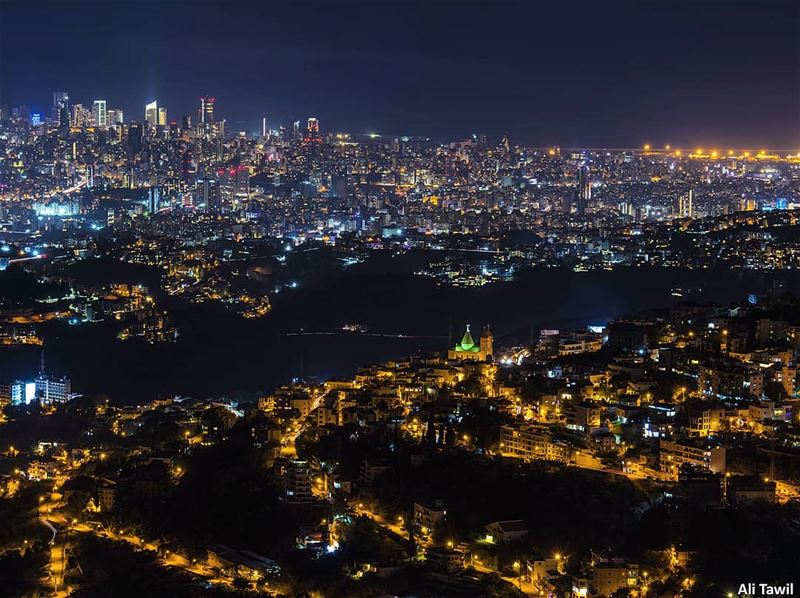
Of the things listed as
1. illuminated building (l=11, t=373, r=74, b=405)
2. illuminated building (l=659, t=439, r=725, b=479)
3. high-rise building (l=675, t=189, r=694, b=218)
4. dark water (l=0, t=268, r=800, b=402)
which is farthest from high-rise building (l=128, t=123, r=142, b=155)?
illuminated building (l=659, t=439, r=725, b=479)

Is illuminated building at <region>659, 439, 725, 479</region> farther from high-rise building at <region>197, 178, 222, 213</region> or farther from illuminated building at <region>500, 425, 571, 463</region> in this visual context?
high-rise building at <region>197, 178, 222, 213</region>

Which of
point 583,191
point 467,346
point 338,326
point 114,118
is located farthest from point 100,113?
point 467,346

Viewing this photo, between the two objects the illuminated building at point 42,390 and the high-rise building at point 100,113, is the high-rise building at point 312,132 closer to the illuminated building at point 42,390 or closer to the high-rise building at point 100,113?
the high-rise building at point 100,113

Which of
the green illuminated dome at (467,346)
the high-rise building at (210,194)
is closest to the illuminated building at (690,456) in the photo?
the green illuminated dome at (467,346)

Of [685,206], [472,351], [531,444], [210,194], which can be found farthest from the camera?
[210,194]

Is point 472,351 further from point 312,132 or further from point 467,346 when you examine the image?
point 312,132

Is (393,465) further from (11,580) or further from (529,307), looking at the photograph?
(529,307)
